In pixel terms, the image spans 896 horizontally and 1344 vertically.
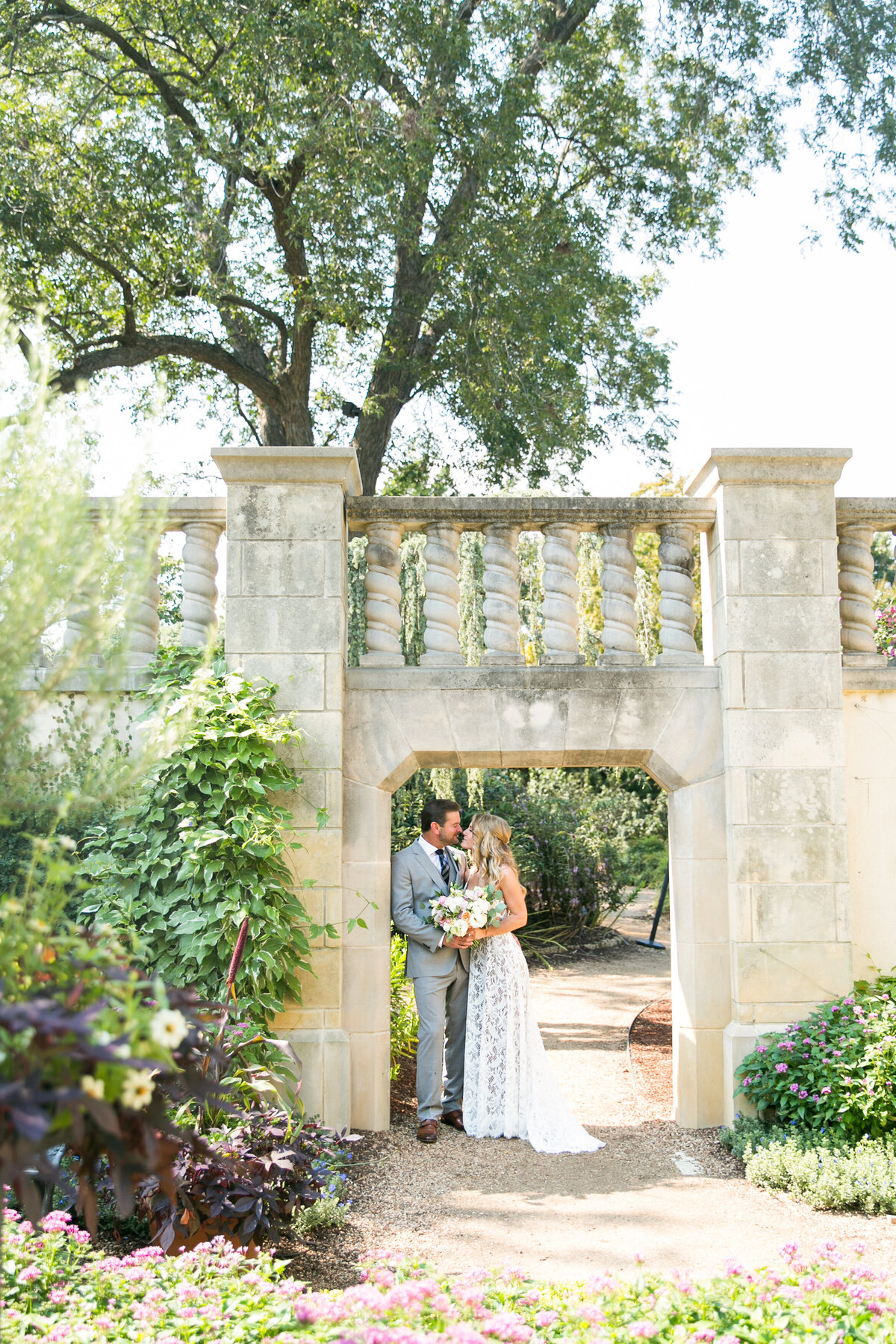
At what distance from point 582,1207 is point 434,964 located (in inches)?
62.1

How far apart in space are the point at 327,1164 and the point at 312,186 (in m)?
7.10

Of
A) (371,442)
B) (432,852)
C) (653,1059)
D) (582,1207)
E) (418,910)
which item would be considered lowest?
(653,1059)

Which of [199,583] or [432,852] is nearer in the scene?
[199,583]

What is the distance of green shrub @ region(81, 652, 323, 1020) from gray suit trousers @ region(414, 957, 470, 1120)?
849 millimetres

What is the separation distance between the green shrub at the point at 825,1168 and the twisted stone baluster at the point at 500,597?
2662 mm

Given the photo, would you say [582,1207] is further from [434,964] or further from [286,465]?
[286,465]

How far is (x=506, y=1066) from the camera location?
5566 millimetres

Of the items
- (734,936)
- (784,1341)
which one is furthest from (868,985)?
(784,1341)

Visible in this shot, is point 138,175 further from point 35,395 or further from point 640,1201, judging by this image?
point 640,1201

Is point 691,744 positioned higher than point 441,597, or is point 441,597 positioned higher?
point 441,597

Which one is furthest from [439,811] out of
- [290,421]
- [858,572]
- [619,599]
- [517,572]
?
[290,421]

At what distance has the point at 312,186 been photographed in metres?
8.23

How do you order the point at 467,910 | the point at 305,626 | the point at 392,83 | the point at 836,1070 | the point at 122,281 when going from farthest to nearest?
the point at 122,281 < the point at 392,83 < the point at 467,910 < the point at 305,626 < the point at 836,1070

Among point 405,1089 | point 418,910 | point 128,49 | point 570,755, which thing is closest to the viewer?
point 570,755
